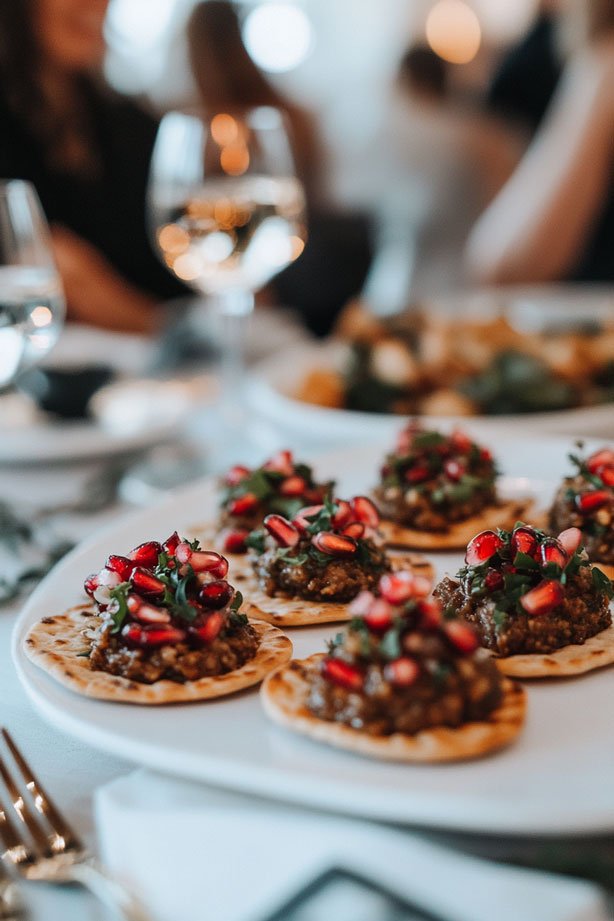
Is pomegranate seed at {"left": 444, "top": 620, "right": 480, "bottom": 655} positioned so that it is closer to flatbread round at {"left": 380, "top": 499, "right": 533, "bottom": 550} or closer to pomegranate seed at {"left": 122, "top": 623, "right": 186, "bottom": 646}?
pomegranate seed at {"left": 122, "top": 623, "right": 186, "bottom": 646}

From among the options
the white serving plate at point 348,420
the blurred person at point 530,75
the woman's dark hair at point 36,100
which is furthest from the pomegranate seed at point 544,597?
the blurred person at point 530,75

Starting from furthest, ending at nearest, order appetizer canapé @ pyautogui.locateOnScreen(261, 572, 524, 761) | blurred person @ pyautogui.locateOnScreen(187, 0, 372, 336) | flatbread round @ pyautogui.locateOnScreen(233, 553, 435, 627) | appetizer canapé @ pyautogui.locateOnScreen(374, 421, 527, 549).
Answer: blurred person @ pyautogui.locateOnScreen(187, 0, 372, 336) → appetizer canapé @ pyautogui.locateOnScreen(374, 421, 527, 549) → flatbread round @ pyautogui.locateOnScreen(233, 553, 435, 627) → appetizer canapé @ pyautogui.locateOnScreen(261, 572, 524, 761)

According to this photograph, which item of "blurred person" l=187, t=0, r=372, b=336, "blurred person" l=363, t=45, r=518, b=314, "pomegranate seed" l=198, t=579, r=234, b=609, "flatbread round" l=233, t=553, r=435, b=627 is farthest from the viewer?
"blurred person" l=363, t=45, r=518, b=314

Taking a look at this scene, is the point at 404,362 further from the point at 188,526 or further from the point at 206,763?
the point at 206,763

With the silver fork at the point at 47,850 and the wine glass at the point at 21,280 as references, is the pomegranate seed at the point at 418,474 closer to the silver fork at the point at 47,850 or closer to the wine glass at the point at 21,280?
the wine glass at the point at 21,280

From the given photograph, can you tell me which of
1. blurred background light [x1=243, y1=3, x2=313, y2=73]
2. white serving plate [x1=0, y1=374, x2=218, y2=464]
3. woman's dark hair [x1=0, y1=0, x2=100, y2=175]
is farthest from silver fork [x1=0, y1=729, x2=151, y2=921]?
blurred background light [x1=243, y1=3, x2=313, y2=73]

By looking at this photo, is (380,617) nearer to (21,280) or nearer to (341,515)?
(341,515)
